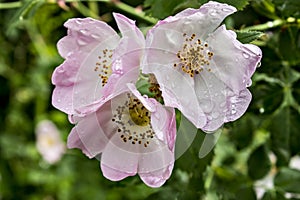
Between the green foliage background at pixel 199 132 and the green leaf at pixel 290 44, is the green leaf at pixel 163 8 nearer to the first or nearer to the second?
the green foliage background at pixel 199 132

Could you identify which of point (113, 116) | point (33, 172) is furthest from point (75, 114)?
point (33, 172)

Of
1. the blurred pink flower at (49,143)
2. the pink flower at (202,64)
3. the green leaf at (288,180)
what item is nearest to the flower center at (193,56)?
the pink flower at (202,64)

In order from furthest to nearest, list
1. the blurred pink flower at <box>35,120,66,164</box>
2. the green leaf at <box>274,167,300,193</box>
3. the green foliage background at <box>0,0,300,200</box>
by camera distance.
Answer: the blurred pink flower at <box>35,120,66,164</box> < the green leaf at <box>274,167,300,193</box> < the green foliage background at <box>0,0,300,200</box>

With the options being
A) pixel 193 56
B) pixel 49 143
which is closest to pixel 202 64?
pixel 193 56

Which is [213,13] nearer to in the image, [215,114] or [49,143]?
[215,114]

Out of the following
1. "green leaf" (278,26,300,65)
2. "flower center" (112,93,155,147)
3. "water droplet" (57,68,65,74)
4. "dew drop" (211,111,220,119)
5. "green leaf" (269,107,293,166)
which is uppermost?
"water droplet" (57,68,65,74)

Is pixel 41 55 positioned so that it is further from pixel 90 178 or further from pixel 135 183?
pixel 135 183

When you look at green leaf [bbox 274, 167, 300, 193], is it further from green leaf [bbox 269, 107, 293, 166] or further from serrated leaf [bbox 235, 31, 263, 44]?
serrated leaf [bbox 235, 31, 263, 44]

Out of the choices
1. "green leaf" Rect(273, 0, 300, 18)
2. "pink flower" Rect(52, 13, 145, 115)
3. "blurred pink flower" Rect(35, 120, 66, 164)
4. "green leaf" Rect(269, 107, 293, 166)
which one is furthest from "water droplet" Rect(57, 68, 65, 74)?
"blurred pink flower" Rect(35, 120, 66, 164)
